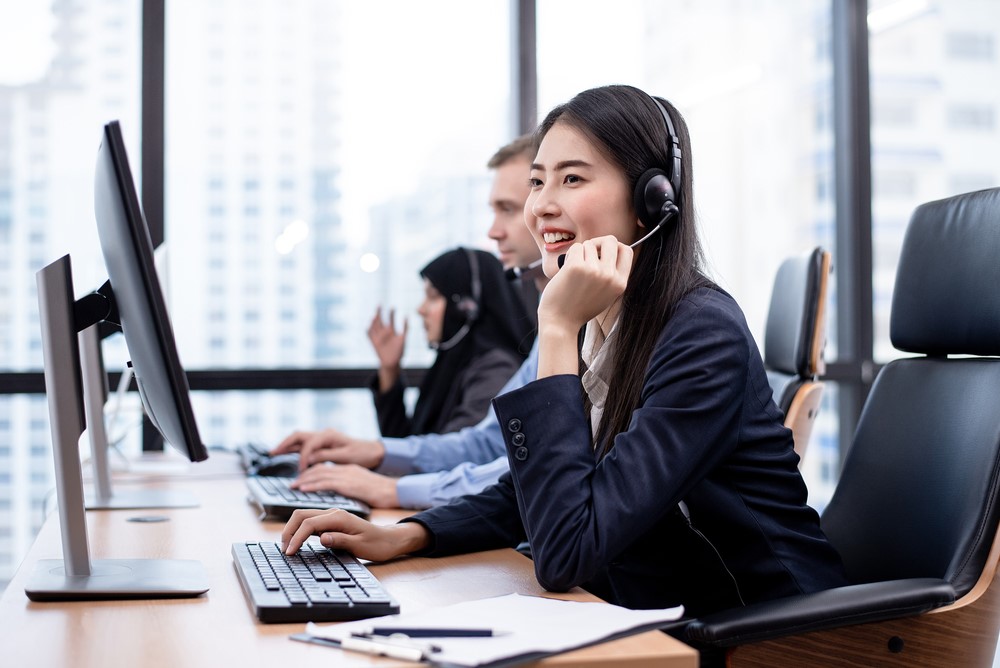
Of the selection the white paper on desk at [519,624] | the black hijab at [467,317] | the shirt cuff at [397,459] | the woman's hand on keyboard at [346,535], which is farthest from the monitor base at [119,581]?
the black hijab at [467,317]

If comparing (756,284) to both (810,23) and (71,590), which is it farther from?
(71,590)

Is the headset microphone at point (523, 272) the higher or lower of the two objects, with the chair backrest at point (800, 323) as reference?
higher

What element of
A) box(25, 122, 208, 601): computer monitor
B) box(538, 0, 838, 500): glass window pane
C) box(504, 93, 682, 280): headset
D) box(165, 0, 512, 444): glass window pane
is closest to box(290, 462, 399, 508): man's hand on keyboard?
box(25, 122, 208, 601): computer monitor

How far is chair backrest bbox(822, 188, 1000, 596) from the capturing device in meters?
1.19

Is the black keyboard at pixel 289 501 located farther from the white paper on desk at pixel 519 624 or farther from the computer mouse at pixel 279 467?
Result: the white paper on desk at pixel 519 624

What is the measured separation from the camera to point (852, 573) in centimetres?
136

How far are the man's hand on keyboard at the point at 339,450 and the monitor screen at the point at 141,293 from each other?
89 cm

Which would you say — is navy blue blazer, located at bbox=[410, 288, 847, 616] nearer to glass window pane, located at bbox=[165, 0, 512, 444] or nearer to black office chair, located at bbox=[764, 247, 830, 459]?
black office chair, located at bbox=[764, 247, 830, 459]

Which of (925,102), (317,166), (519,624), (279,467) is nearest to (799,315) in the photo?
(279,467)

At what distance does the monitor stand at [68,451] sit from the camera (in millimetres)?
967

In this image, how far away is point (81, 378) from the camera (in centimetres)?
99

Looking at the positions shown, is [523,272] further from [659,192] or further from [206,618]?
[206,618]

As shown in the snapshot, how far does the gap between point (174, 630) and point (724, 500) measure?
0.62 meters

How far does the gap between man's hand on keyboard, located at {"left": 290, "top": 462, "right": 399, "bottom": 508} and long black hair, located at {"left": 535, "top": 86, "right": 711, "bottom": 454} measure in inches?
19.0
